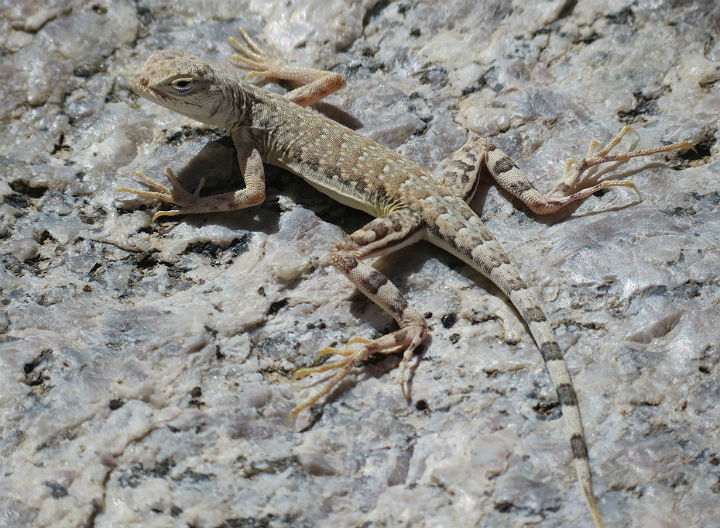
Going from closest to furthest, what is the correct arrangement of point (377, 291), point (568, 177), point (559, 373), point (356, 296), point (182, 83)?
point (559, 373) → point (377, 291) → point (356, 296) → point (568, 177) → point (182, 83)

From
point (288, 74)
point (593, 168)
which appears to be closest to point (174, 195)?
point (288, 74)

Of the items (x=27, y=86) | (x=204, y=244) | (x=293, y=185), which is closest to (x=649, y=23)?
(x=293, y=185)

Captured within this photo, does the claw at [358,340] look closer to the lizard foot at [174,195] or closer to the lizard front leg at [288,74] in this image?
the lizard foot at [174,195]

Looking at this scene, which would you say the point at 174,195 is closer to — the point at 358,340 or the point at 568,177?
the point at 358,340

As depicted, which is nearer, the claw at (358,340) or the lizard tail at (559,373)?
the lizard tail at (559,373)

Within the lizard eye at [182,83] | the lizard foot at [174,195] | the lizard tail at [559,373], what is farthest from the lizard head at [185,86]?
the lizard tail at [559,373]

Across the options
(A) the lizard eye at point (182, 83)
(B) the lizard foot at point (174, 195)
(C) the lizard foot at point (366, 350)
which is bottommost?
(C) the lizard foot at point (366, 350)

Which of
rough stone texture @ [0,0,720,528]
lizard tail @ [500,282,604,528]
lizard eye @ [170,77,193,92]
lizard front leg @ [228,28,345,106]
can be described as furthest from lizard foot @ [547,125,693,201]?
lizard eye @ [170,77,193,92]

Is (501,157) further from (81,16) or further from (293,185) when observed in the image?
(81,16)

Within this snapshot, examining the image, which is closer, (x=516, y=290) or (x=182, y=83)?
(x=516, y=290)
